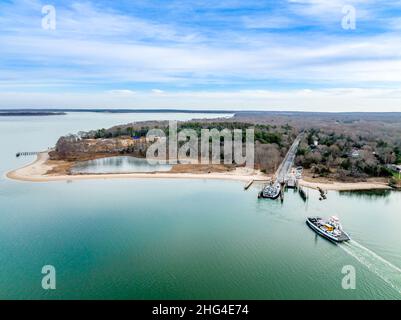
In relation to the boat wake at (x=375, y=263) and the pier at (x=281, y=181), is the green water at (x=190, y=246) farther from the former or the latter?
the pier at (x=281, y=181)

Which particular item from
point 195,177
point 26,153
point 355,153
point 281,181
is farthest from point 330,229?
point 26,153

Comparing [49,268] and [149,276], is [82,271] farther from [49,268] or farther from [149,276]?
[149,276]

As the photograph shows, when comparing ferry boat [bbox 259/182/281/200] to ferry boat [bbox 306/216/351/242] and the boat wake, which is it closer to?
ferry boat [bbox 306/216/351/242]

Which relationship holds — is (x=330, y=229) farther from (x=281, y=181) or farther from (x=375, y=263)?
(x=281, y=181)

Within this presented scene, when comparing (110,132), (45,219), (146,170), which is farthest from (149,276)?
(110,132)

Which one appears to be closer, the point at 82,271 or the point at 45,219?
the point at 82,271

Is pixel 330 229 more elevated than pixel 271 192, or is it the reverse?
pixel 271 192

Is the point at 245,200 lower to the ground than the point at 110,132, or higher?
lower
